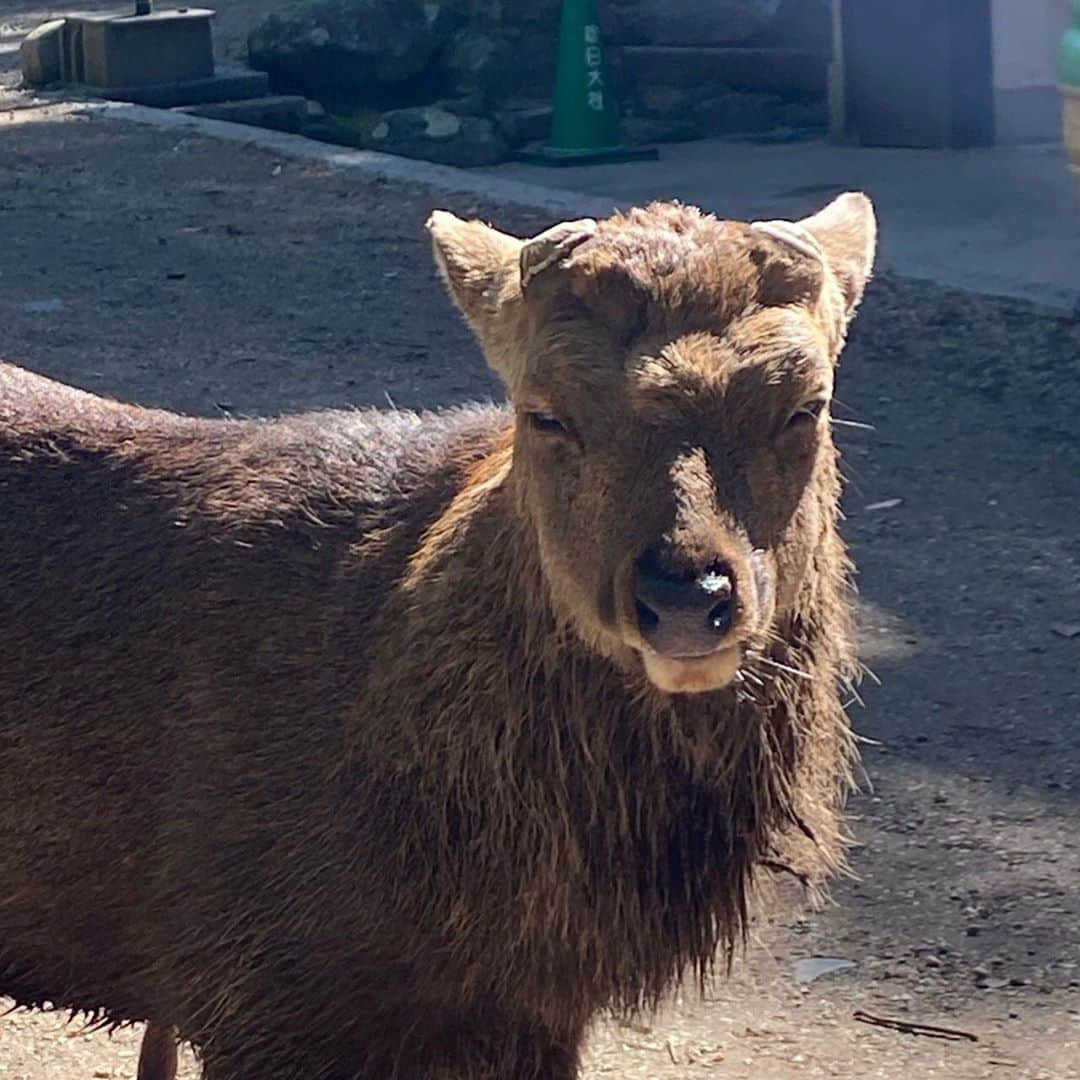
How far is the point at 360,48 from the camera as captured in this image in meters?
15.5

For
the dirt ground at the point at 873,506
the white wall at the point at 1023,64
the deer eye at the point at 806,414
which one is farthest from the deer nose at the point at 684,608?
the white wall at the point at 1023,64

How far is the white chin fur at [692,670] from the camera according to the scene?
3158 millimetres

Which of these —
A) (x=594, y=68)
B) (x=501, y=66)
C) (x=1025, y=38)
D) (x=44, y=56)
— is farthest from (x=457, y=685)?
(x=44, y=56)

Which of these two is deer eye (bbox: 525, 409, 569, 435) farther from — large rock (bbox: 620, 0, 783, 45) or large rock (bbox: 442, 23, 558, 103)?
large rock (bbox: 442, 23, 558, 103)

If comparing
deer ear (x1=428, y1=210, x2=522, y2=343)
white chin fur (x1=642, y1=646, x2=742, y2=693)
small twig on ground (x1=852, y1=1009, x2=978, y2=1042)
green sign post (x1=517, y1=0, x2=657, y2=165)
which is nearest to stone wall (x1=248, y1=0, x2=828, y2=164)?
green sign post (x1=517, y1=0, x2=657, y2=165)

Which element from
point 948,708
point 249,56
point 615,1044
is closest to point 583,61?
point 249,56

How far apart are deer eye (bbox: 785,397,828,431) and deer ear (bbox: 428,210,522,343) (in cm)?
56

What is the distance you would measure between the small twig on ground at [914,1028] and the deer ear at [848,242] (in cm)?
150

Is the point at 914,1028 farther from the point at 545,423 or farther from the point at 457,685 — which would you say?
the point at 545,423

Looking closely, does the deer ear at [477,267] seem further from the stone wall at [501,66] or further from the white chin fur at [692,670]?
the stone wall at [501,66]

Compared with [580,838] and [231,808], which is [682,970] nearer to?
[580,838]

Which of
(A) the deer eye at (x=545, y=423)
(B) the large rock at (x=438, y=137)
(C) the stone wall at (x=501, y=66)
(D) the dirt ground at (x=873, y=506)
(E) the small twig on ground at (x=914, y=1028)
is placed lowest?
(E) the small twig on ground at (x=914, y=1028)

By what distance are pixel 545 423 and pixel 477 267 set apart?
0.48 meters

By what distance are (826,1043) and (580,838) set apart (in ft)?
3.90
